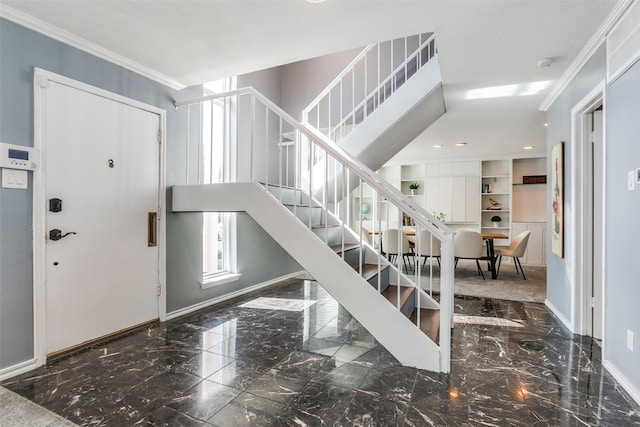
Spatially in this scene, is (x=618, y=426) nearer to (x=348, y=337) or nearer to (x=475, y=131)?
(x=348, y=337)

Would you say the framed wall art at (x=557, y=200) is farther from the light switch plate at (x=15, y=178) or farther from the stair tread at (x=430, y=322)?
the light switch plate at (x=15, y=178)

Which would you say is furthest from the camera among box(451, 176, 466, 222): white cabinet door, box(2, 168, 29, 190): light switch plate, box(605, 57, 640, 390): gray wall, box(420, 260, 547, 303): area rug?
box(451, 176, 466, 222): white cabinet door

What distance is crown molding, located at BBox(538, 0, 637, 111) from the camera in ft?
6.63

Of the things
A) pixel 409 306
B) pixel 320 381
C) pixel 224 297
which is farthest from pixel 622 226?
pixel 224 297

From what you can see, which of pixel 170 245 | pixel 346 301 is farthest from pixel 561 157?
pixel 170 245

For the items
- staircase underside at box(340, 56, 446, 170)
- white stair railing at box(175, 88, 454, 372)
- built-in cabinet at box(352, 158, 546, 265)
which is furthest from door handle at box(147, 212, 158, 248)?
built-in cabinet at box(352, 158, 546, 265)

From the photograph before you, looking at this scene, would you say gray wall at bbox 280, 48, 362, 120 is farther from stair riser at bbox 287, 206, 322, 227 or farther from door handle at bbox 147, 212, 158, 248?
door handle at bbox 147, 212, 158, 248

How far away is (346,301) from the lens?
7.84ft

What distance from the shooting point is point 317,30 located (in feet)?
7.84

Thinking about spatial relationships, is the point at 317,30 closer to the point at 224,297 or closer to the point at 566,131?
the point at 566,131

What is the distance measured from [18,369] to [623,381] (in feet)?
12.7

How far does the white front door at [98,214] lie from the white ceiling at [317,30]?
55 cm

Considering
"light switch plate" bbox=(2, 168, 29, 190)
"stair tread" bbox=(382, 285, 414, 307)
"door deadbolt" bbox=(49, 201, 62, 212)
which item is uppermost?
"light switch plate" bbox=(2, 168, 29, 190)

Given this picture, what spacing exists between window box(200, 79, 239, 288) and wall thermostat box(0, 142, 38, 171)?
1.76 m
